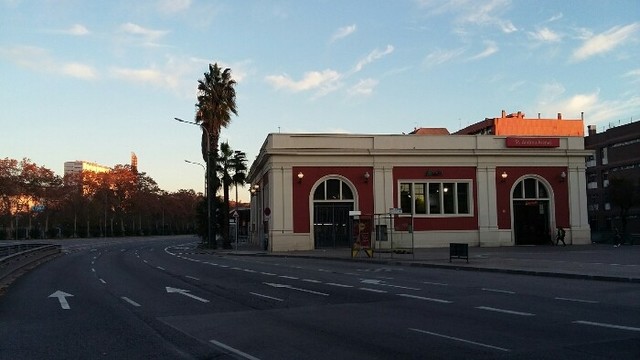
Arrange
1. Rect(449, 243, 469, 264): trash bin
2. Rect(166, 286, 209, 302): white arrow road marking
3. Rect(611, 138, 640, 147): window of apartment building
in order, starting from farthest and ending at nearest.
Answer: Rect(611, 138, 640, 147): window of apartment building < Rect(449, 243, 469, 264): trash bin < Rect(166, 286, 209, 302): white arrow road marking

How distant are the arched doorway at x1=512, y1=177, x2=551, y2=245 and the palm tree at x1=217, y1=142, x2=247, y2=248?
22.7 metres

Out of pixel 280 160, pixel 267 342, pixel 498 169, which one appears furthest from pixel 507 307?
pixel 498 169

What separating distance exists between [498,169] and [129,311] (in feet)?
117

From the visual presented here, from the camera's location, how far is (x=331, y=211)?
43.0 metres

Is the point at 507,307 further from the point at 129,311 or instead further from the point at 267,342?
the point at 129,311

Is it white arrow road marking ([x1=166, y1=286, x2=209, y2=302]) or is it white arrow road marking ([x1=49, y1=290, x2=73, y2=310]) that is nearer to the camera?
white arrow road marking ([x1=49, y1=290, x2=73, y2=310])

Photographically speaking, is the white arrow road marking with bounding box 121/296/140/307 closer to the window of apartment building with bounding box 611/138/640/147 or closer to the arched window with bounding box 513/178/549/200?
the arched window with bounding box 513/178/549/200

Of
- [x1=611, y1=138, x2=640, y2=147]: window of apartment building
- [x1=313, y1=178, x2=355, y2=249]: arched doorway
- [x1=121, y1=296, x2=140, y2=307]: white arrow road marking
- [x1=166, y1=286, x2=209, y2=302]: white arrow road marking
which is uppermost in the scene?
[x1=611, y1=138, x2=640, y2=147]: window of apartment building

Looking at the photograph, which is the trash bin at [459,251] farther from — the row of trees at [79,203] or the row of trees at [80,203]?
the row of trees at [80,203]

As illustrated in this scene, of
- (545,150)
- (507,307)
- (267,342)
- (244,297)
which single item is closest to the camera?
(267,342)

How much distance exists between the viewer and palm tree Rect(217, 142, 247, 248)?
50844mm

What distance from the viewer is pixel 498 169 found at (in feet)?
147

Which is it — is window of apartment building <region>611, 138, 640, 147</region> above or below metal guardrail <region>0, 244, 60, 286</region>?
above

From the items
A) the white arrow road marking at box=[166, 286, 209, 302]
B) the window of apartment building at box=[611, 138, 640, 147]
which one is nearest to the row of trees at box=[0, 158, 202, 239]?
the window of apartment building at box=[611, 138, 640, 147]
